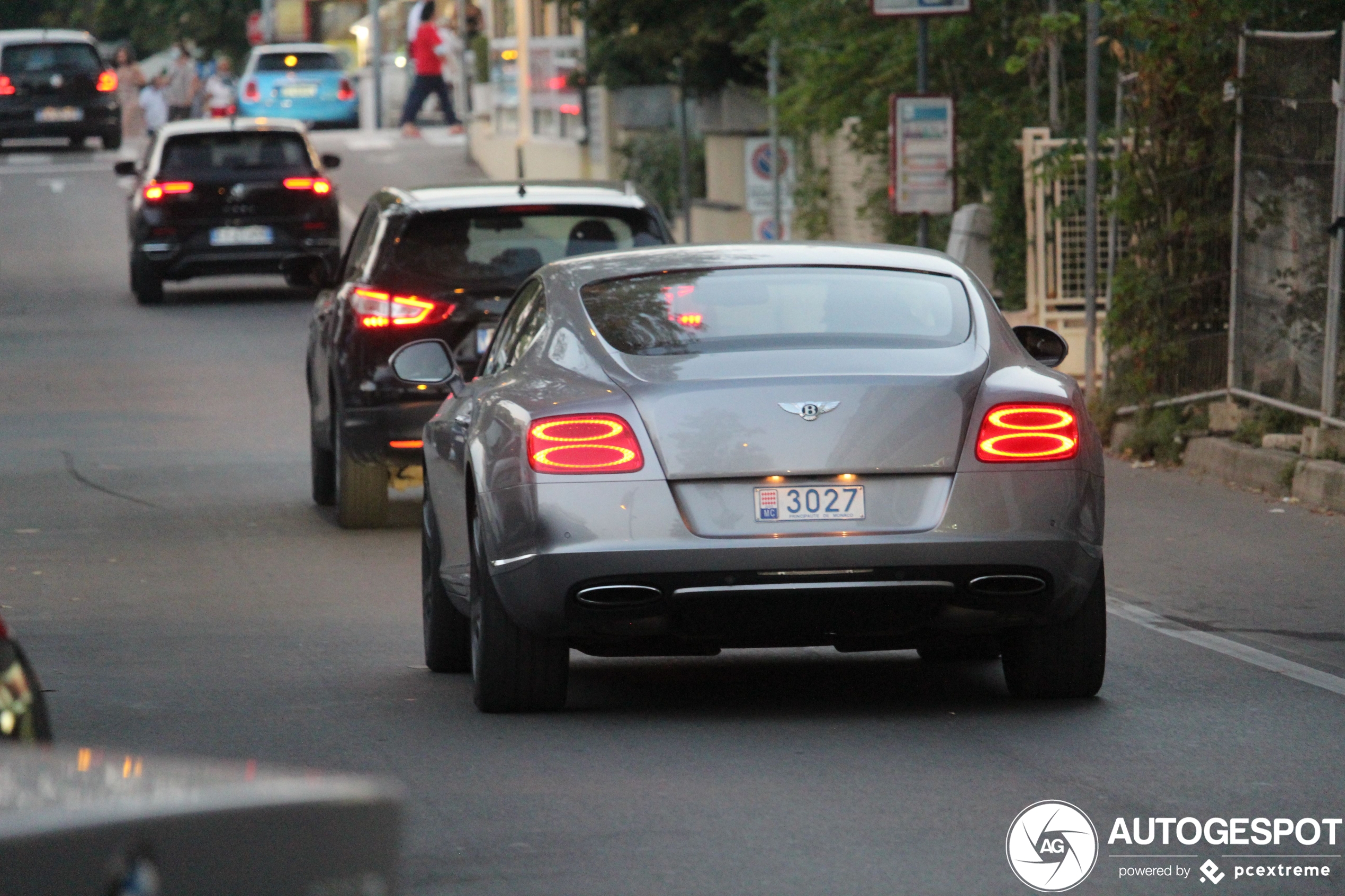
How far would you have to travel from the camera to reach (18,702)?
177 inches

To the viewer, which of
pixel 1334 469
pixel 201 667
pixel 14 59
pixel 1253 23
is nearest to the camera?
pixel 201 667

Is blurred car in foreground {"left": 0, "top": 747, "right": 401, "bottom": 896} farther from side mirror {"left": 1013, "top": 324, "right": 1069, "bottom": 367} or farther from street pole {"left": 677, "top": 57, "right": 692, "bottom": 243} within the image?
street pole {"left": 677, "top": 57, "right": 692, "bottom": 243}

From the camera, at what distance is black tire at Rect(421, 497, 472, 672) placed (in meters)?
8.89

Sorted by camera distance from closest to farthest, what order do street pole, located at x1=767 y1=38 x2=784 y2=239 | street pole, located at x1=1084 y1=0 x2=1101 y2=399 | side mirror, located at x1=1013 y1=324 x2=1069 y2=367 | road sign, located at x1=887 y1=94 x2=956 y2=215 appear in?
side mirror, located at x1=1013 y1=324 x2=1069 y2=367, street pole, located at x1=1084 y1=0 x2=1101 y2=399, road sign, located at x1=887 y1=94 x2=956 y2=215, street pole, located at x1=767 y1=38 x2=784 y2=239

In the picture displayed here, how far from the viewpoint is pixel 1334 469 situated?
13172 mm

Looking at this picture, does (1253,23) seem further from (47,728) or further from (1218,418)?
(47,728)

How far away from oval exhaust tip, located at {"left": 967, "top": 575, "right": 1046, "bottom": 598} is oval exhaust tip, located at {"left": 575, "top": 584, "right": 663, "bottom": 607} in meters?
0.90

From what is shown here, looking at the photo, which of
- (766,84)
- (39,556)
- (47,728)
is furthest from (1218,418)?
(766,84)

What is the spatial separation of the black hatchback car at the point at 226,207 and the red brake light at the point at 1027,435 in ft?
65.8

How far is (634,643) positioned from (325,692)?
1255 millimetres

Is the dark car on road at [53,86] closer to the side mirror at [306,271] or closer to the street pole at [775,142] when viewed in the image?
the street pole at [775,142]

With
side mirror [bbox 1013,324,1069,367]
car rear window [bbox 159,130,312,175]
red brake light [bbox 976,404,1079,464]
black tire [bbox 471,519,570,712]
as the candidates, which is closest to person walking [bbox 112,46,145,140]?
car rear window [bbox 159,130,312,175]

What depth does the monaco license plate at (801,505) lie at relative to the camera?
7.32 metres

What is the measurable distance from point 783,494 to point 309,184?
67.7 feet
